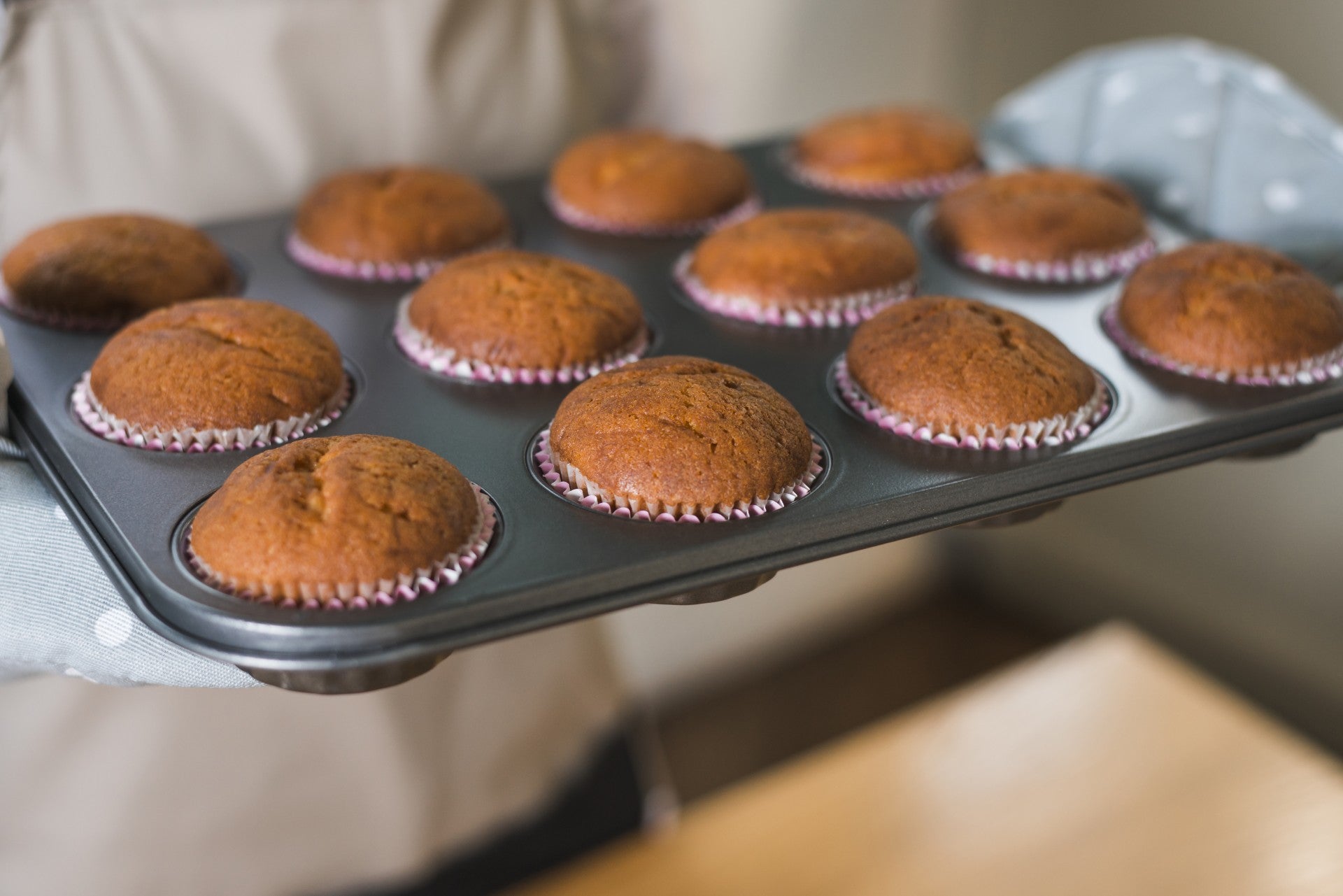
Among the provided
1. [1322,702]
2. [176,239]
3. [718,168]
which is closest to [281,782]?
[176,239]

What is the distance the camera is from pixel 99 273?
1114 mm

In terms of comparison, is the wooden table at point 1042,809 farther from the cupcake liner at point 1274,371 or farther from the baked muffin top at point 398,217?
the baked muffin top at point 398,217

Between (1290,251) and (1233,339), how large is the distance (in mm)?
317

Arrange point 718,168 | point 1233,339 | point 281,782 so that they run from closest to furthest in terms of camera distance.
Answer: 1. point 1233,339
2. point 718,168
3. point 281,782

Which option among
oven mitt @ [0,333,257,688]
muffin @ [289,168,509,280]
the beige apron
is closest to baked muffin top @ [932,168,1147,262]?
muffin @ [289,168,509,280]

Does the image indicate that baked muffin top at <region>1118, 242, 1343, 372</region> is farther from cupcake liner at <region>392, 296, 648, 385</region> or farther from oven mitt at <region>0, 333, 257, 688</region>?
oven mitt at <region>0, 333, 257, 688</region>

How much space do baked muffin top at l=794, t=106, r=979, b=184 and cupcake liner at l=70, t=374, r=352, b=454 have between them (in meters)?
0.78

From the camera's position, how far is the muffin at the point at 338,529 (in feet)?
2.53

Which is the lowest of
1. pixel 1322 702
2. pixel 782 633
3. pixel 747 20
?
pixel 782 633

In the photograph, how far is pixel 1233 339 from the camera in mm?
1071

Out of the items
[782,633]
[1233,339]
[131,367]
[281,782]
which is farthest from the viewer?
[782,633]

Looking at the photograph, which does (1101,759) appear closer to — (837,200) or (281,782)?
(837,200)

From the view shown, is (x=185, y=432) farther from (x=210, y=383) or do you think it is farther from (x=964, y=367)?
(x=964, y=367)

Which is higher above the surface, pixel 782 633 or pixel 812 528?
pixel 812 528
